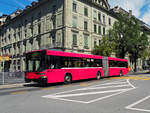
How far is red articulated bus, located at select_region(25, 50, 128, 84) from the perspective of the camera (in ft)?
38.0

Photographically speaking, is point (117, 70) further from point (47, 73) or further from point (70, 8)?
point (70, 8)

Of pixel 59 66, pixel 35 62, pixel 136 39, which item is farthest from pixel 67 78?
pixel 136 39

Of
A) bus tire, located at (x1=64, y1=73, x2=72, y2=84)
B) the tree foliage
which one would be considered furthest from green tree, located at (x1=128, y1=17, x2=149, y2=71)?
bus tire, located at (x1=64, y1=73, x2=72, y2=84)

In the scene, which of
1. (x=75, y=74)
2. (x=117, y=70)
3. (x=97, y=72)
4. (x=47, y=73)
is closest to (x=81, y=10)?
(x=117, y=70)

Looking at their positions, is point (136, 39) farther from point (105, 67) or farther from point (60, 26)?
point (105, 67)

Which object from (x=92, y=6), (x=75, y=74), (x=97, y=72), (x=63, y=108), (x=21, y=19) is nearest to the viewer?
(x=63, y=108)

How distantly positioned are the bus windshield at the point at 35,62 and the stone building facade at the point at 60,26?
1337 cm

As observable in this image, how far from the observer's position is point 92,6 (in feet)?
112

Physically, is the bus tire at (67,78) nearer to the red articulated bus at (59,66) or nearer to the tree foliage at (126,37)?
the red articulated bus at (59,66)

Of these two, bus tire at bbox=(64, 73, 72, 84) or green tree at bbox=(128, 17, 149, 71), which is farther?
green tree at bbox=(128, 17, 149, 71)

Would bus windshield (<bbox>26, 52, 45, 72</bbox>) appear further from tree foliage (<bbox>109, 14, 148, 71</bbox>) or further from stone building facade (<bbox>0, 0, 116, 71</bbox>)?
tree foliage (<bbox>109, 14, 148, 71</bbox>)

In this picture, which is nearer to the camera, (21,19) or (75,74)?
(75,74)

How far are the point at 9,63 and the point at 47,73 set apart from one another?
36.9 m

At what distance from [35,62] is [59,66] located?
1888 mm
